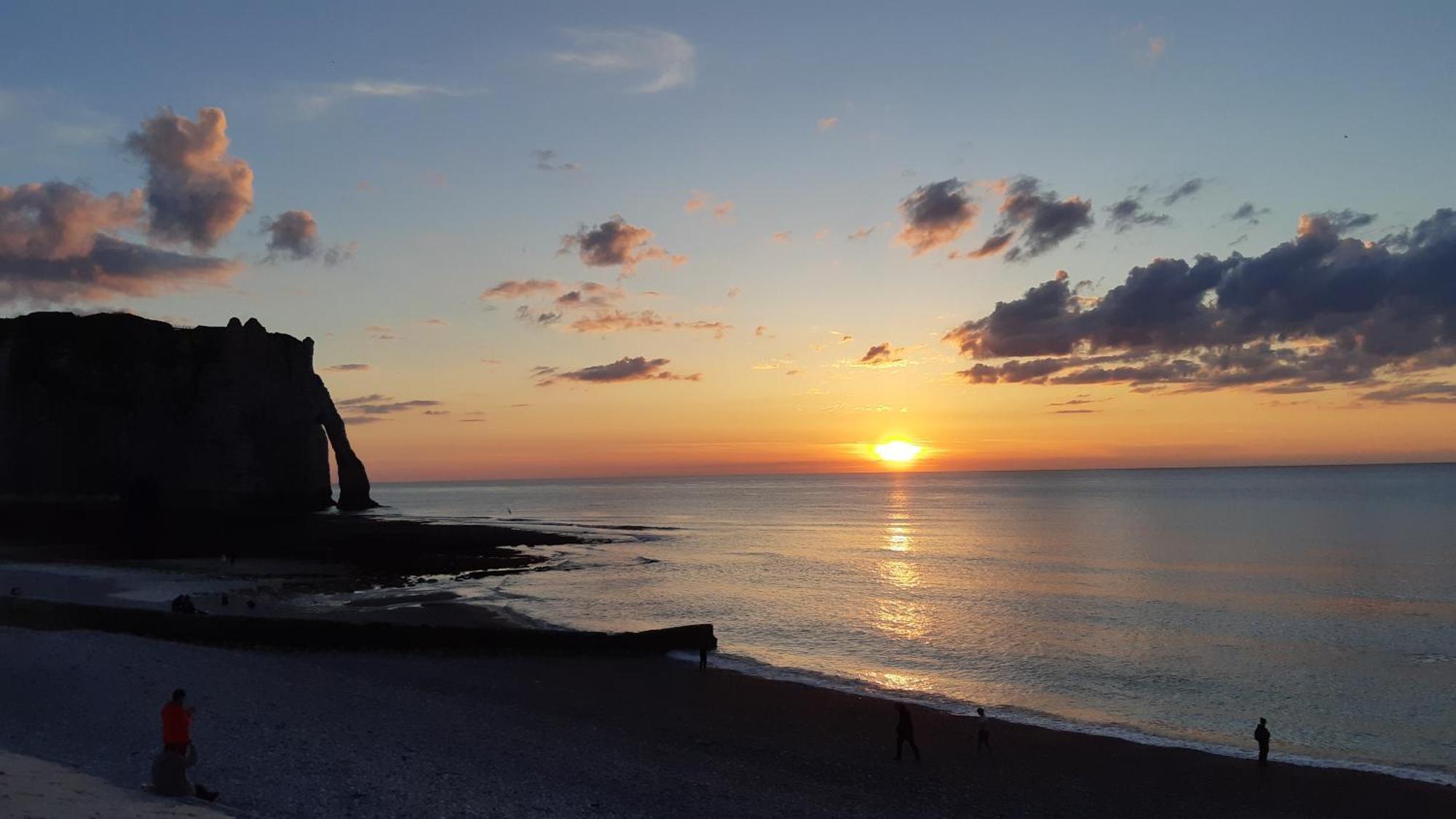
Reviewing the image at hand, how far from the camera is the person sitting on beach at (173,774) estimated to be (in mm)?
12320

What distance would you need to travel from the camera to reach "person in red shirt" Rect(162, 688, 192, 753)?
12.1 metres

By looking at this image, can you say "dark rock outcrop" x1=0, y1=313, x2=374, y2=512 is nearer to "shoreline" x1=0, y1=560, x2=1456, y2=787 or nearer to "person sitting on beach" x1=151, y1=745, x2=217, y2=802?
"shoreline" x1=0, y1=560, x2=1456, y2=787

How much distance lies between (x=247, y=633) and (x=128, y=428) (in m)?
80.4

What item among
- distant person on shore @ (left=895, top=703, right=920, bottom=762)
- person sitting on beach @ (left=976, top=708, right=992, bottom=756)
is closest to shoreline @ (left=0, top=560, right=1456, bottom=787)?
person sitting on beach @ (left=976, top=708, right=992, bottom=756)

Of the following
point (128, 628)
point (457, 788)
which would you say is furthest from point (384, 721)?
point (128, 628)

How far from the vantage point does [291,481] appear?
347 feet

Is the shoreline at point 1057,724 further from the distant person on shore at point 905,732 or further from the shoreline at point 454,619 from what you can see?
the distant person on shore at point 905,732

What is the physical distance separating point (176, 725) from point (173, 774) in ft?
2.50

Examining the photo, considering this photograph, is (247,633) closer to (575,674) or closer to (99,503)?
(575,674)

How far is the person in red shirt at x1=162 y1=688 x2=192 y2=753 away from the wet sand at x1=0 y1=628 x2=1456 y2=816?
45.2 inches

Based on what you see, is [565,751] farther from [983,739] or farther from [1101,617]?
[1101,617]

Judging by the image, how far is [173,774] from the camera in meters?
12.3

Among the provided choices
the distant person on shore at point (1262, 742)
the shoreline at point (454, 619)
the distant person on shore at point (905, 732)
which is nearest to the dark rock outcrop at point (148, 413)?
the shoreline at point (454, 619)

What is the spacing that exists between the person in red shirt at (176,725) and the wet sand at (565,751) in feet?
3.77
